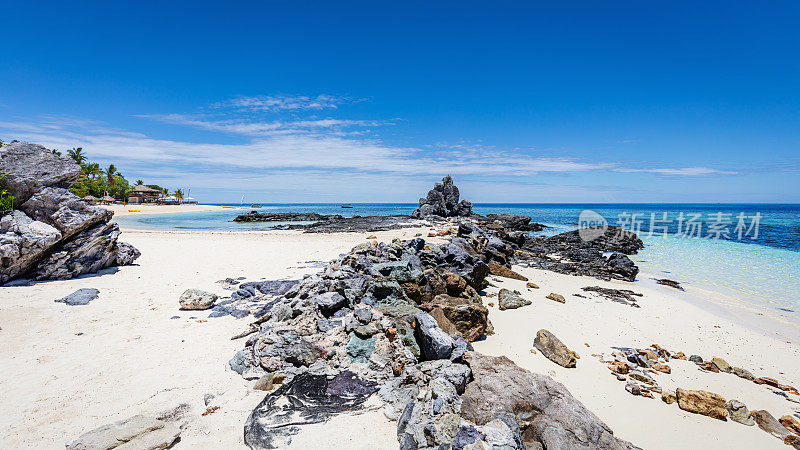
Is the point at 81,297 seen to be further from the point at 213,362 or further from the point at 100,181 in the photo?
the point at 100,181

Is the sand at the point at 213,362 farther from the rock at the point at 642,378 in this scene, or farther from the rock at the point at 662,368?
the rock at the point at 642,378

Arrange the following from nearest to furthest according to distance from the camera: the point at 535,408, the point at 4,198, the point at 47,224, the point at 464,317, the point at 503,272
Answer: the point at 535,408 → the point at 464,317 → the point at 4,198 → the point at 47,224 → the point at 503,272

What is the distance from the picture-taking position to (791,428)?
5.11 metres

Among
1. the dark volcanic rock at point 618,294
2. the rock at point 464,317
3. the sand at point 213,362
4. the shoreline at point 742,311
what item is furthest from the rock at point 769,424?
the dark volcanic rock at point 618,294

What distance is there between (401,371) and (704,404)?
197 inches

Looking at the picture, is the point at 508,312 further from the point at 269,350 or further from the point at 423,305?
the point at 269,350

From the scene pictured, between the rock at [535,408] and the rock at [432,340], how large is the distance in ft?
1.76

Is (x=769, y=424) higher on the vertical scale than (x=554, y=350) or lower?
lower

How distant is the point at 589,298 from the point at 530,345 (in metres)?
6.10

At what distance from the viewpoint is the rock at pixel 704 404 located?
17.2 feet

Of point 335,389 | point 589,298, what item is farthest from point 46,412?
point 589,298

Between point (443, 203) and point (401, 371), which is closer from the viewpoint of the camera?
point (401, 371)

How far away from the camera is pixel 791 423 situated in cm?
514

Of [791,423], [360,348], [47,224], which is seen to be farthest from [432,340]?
[47,224]
